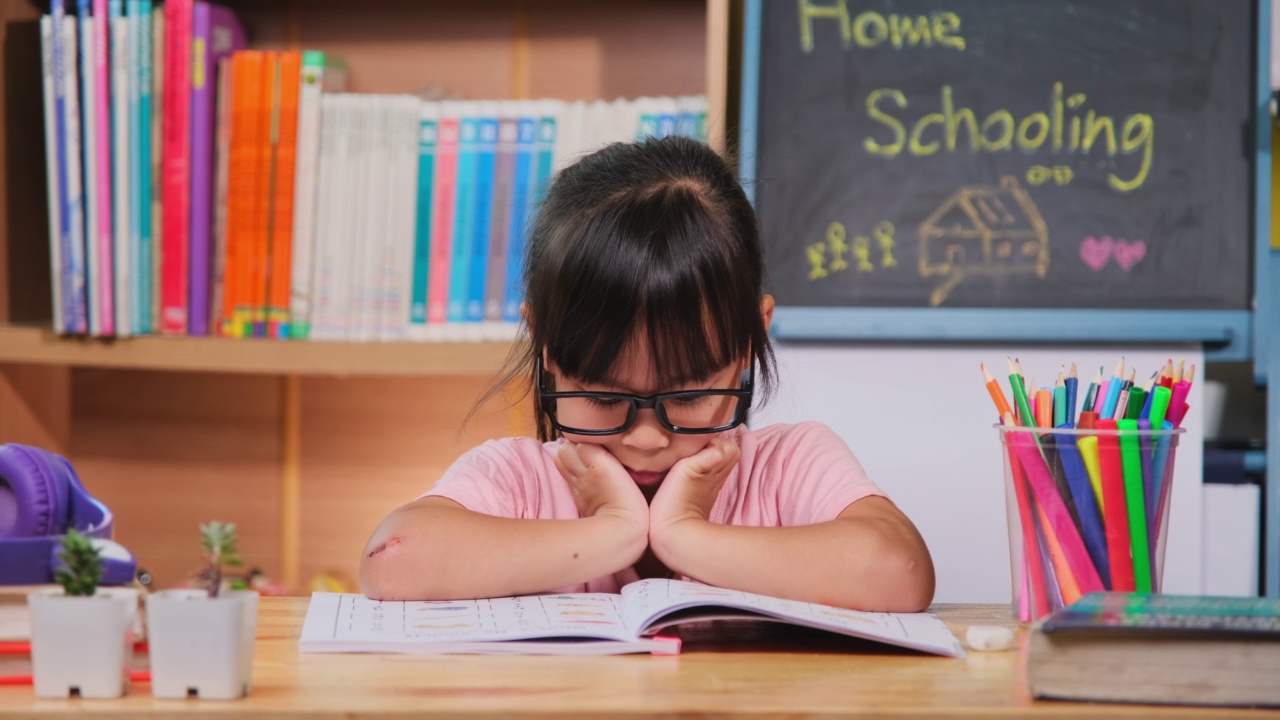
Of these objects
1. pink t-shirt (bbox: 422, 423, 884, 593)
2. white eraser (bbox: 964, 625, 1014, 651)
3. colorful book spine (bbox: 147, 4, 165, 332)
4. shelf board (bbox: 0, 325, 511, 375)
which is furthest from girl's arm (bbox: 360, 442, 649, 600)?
colorful book spine (bbox: 147, 4, 165, 332)

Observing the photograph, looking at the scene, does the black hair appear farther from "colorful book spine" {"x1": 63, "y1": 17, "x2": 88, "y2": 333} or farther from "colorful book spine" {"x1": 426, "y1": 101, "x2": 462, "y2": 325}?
"colorful book spine" {"x1": 63, "y1": 17, "x2": 88, "y2": 333}

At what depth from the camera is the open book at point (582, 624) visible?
2.18 feet

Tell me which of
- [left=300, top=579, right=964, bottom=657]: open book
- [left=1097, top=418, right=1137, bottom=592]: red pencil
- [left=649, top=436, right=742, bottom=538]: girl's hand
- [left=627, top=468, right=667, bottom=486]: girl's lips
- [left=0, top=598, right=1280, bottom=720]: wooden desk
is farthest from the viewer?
[left=627, top=468, right=667, bottom=486]: girl's lips

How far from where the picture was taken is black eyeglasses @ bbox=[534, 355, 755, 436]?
936mm

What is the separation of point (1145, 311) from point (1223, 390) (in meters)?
0.32

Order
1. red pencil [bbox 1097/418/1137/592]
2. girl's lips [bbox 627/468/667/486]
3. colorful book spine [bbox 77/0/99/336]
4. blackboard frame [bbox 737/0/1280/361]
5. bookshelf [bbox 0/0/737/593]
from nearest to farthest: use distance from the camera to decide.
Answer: red pencil [bbox 1097/418/1137/592] → girl's lips [bbox 627/468/667/486] → blackboard frame [bbox 737/0/1280/361] → colorful book spine [bbox 77/0/99/336] → bookshelf [bbox 0/0/737/593]

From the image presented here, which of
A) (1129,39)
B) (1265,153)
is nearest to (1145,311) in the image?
(1265,153)

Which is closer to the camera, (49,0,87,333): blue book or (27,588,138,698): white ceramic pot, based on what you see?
(27,588,138,698): white ceramic pot

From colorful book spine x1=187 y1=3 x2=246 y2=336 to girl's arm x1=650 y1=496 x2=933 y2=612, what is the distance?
101 centimetres

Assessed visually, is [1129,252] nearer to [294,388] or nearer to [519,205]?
[519,205]

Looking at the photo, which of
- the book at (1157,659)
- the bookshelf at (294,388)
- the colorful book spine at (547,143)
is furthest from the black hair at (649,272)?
the bookshelf at (294,388)

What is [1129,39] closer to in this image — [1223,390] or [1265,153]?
[1265,153]

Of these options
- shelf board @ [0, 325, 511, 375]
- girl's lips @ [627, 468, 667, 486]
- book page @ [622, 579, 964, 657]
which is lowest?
book page @ [622, 579, 964, 657]

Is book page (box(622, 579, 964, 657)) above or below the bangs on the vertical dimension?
below
